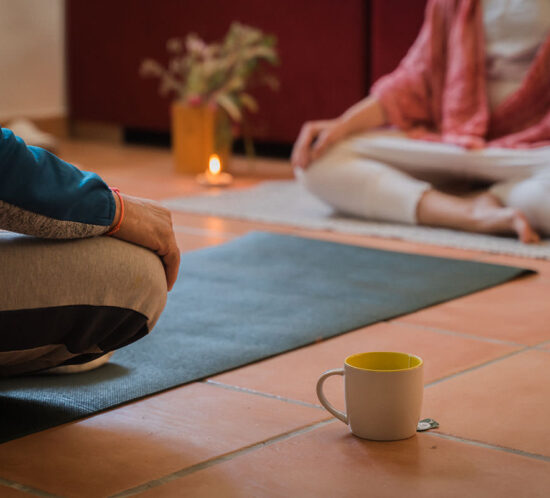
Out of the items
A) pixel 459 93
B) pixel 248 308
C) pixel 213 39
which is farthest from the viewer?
pixel 213 39

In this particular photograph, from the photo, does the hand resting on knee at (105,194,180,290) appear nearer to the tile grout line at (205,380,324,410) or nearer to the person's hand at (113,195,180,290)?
the person's hand at (113,195,180,290)

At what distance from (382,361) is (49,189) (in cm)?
44

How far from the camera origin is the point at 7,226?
118 centimetres

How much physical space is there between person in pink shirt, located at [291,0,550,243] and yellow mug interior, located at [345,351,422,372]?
1349mm

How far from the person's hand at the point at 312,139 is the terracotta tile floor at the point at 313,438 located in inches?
44.0

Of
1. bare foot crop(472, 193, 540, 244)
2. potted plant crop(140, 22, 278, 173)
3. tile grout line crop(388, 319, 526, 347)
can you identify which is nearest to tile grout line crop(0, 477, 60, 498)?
tile grout line crop(388, 319, 526, 347)

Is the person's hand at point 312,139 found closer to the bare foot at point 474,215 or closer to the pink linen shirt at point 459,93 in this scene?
the pink linen shirt at point 459,93

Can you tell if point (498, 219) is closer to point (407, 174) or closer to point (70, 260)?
point (407, 174)

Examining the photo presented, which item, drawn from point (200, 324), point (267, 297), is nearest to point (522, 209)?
point (267, 297)

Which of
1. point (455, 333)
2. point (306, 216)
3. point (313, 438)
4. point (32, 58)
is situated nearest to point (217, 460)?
point (313, 438)

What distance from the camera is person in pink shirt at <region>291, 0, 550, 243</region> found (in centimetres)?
263

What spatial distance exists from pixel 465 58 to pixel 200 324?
1.34 meters

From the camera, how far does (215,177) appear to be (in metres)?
3.53

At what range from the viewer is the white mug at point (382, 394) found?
3.92ft
